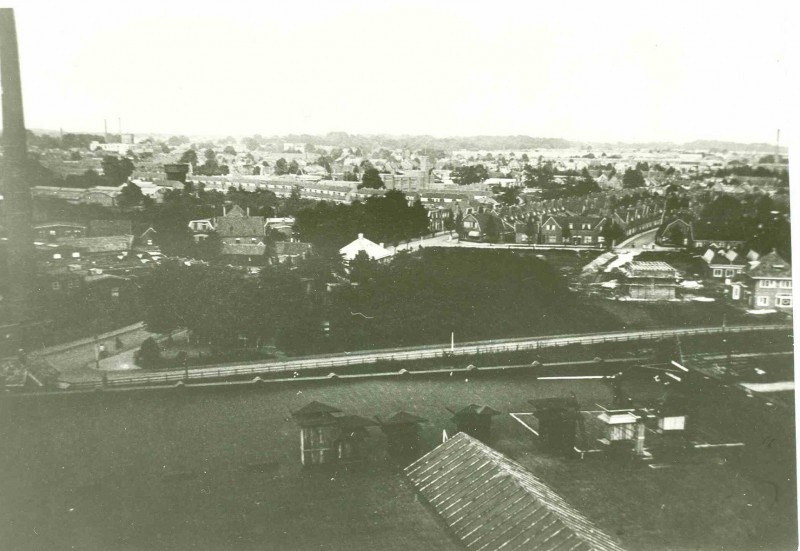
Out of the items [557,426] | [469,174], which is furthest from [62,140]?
[557,426]

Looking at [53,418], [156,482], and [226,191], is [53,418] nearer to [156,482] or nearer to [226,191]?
[156,482]

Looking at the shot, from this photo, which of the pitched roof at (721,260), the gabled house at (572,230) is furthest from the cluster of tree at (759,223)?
the gabled house at (572,230)

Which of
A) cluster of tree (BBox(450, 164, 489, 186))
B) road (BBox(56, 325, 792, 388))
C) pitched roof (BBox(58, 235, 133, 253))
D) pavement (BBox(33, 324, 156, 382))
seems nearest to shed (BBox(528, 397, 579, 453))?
road (BBox(56, 325, 792, 388))

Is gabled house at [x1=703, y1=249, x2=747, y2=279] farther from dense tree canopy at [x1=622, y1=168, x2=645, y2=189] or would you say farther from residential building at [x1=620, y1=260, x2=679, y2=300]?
dense tree canopy at [x1=622, y1=168, x2=645, y2=189]

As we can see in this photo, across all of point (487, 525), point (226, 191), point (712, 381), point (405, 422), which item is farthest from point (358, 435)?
point (712, 381)

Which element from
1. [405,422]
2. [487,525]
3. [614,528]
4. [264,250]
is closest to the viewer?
[487,525]

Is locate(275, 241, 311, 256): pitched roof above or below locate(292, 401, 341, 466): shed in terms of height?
above
